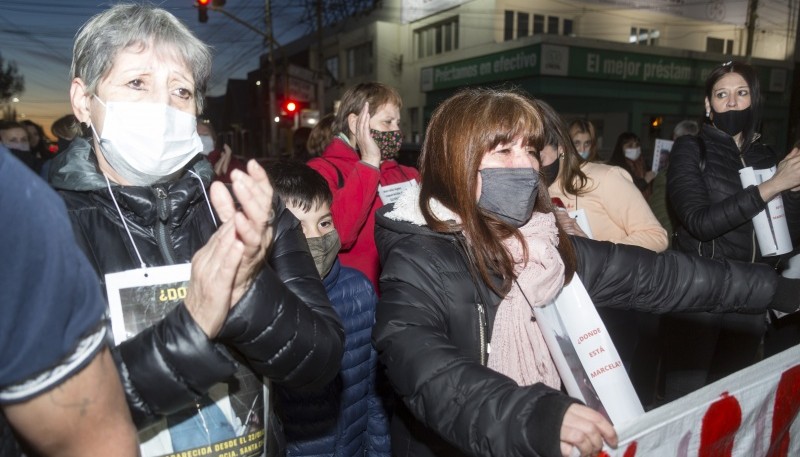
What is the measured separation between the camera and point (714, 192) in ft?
11.2

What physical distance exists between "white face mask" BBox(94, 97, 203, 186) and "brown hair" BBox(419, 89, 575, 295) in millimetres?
873

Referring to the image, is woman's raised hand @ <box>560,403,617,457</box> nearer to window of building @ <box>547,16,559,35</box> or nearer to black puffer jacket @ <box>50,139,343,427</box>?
black puffer jacket @ <box>50,139,343,427</box>

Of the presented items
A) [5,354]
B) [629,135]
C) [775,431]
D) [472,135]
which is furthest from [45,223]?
[629,135]

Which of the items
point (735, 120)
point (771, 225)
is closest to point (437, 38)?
point (735, 120)

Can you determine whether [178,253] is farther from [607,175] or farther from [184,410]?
[607,175]

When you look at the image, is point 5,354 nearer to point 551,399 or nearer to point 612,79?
point 551,399

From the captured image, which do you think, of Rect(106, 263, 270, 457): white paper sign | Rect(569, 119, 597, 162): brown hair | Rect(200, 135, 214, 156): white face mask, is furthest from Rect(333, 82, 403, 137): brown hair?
Rect(106, 263, 270, 457): white paper sign

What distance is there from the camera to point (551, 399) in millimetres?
1316

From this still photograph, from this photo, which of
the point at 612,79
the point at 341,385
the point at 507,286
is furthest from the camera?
the point at 612,79

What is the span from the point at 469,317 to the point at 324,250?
96 cm

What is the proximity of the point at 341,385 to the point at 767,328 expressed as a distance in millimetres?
3279

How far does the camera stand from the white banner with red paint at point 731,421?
1581mm

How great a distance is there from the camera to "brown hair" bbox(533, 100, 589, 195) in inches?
133

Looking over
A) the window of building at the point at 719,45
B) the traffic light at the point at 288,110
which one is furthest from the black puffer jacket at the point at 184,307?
the window of building at the point at 719,45
